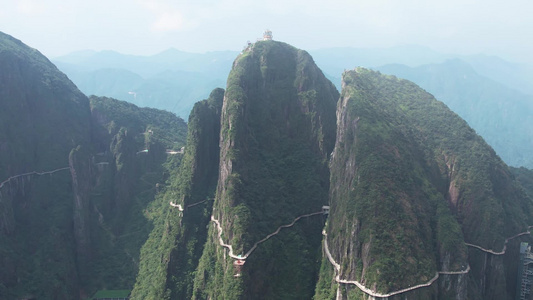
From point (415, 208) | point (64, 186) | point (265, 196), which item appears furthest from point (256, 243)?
point (64, 186)

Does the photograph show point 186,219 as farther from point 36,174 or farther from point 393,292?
point 393,292

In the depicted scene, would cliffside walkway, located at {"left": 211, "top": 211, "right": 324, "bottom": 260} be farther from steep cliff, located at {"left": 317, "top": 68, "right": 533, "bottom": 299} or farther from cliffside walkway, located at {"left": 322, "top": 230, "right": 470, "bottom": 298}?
cliffside walkway, located at {"left": 322, "top": 230, "right": 470, "bottom": 298}

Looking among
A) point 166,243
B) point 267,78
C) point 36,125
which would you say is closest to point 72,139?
point 36,125

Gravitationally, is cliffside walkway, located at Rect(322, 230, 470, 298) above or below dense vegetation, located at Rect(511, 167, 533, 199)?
below

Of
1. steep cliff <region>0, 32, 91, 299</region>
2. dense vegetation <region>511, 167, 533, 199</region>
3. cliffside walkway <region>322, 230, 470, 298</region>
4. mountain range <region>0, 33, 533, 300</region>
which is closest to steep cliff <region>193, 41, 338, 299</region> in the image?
mountain range <region>0, 33, 533, 300</region>

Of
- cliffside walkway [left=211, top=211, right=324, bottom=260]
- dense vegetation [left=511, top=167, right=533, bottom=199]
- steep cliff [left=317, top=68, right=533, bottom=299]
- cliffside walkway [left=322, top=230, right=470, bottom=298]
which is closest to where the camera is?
cliffside walkway [left=322, top=230, right=470, bottom=298]

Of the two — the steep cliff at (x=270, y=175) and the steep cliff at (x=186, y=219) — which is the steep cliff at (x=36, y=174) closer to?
the steep cliff at (x=186, y=219)
